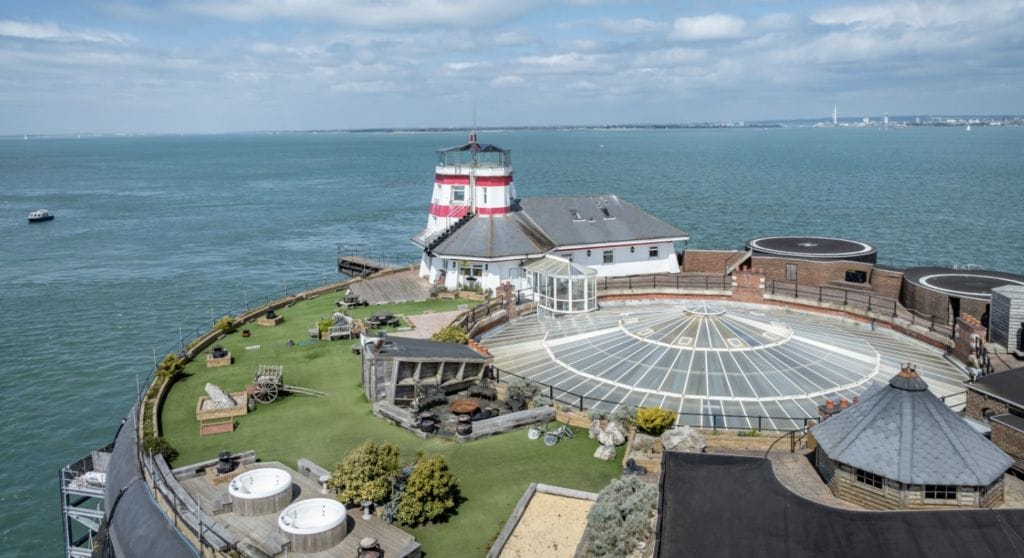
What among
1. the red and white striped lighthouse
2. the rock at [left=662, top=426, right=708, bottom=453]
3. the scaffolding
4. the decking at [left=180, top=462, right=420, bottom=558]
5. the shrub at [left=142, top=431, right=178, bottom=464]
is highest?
the red and white striped lighthouse

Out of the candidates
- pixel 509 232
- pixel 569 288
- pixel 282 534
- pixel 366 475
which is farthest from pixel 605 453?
pixel 509 232

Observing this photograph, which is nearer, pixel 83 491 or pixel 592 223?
pixel 83 491

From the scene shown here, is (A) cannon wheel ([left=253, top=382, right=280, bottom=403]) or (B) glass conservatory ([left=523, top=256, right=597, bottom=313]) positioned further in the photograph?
(B) glass conservatory ([left=523, top=256, right=597, bottom=313])

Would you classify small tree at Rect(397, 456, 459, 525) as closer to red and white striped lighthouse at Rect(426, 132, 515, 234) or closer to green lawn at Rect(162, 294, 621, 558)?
green lawn at Rect(162, 294, 621, 558)

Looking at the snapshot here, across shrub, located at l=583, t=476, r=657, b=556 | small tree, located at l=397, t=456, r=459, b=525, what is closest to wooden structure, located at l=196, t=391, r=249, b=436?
small tree, located at l=397, t=456, r=459, b=525

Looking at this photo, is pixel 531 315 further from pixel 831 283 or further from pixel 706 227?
pixel 706 227

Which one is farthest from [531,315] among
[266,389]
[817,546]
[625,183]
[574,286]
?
[625,183]

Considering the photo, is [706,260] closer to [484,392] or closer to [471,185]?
[471,185]

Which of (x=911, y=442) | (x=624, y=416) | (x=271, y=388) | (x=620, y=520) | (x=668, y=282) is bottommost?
(x=620, y=520)
